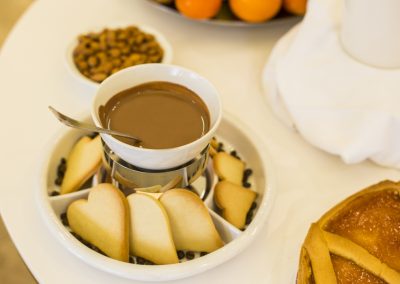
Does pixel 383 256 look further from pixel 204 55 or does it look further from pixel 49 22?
pixel 49 22

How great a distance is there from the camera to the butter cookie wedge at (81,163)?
717 millimetres

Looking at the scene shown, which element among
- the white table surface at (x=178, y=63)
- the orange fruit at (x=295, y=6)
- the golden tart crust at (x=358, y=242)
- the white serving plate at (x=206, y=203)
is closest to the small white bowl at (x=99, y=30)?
the white table surface at (x=178, y=63)

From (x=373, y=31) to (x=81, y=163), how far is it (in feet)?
1.50

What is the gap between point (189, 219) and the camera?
0.65 meters

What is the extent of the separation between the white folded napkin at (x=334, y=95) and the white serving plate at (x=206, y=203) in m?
0.10

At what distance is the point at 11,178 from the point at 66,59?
0.26 metres

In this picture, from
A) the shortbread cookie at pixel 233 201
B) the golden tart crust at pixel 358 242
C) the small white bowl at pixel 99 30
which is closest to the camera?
the golden tart crust at pixel 358 242

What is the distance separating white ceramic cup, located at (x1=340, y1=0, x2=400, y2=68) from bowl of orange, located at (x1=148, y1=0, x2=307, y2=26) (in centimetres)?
20

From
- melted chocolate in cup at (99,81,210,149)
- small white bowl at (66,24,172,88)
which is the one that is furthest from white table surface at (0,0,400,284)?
melted chocolate in cup at (99,81,210,149)

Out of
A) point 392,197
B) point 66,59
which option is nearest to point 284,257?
point 392,197

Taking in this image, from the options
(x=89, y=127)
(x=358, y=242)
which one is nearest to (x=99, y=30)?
(x=89, y=127)

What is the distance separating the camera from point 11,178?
0.74m

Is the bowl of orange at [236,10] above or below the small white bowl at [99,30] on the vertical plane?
above

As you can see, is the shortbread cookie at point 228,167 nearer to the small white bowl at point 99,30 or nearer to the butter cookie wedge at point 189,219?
the butter cookie wedge at point 189,219
